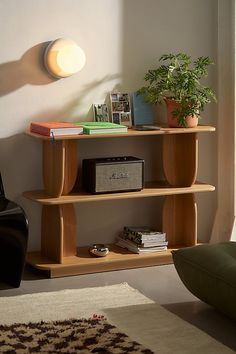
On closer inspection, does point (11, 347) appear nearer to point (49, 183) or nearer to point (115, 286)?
point (115, 286)

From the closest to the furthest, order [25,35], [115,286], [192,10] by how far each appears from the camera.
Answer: [115,286] → [25,35] → [192,10]

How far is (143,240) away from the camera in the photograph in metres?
5.01

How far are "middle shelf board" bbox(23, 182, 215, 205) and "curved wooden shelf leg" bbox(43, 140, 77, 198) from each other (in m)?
0.06

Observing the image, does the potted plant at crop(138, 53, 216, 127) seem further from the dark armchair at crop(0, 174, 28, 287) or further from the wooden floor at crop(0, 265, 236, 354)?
the dark armchair at crop(0, 174, 28, 287)

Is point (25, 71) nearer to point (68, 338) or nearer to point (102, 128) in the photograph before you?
point (102, 128)

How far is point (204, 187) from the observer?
16.7 feet

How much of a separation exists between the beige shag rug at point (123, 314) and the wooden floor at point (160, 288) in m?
0.09

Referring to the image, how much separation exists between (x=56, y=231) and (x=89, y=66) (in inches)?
40.7

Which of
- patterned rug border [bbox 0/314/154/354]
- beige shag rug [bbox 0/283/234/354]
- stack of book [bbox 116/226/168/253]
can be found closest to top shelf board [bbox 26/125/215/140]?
stack of book [bbox 116/226/168/253]

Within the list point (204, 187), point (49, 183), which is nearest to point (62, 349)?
point (49, 183)

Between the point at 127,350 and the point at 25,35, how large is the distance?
2156 millimetres

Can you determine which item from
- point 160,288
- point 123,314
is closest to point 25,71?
point 160,288

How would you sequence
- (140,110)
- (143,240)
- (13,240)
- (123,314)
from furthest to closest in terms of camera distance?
(140,110), (143,240), (13,240), (123,314)

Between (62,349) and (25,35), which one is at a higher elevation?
(25,35)
